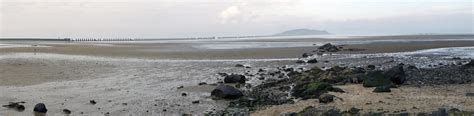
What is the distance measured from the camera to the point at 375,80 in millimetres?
22984

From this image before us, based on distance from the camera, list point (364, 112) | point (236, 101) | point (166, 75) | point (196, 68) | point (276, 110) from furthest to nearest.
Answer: point (196, 68) → point (166, 75) → point (236, 101) → point (276, 110) → point (364, 112)

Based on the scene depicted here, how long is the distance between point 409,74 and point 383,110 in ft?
43.2

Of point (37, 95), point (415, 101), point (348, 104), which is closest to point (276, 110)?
point (348, 104)

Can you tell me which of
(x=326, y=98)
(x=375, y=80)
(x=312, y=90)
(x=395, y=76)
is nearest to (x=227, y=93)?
(x=312, y=90)

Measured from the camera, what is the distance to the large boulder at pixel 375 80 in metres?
22.6

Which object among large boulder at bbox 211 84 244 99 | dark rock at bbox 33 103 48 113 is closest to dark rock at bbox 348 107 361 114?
large boulder at bbox 211 84 244 99

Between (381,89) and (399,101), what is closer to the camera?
(399,101)

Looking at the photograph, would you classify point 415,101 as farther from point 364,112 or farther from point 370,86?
point 370,86

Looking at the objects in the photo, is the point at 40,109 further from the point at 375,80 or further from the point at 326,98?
the point at 375,80

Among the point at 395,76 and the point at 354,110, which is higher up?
the point at 395,76

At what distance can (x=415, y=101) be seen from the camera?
1783 centimetres

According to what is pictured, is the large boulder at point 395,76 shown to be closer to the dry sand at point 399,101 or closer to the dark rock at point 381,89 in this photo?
the dry sand at point 399,101

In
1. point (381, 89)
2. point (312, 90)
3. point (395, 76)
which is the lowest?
point (312, 90)

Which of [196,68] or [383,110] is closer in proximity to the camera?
[383,110]
